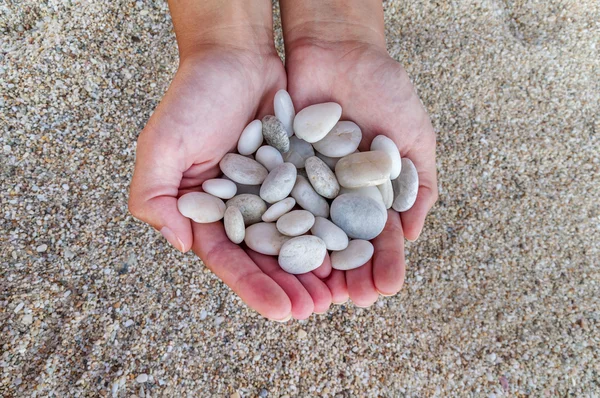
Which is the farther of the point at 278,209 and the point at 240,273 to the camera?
the point at 278,209

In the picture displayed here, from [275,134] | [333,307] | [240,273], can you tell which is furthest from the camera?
[333,307]

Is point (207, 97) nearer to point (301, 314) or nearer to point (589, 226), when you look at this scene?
point (301, 314)

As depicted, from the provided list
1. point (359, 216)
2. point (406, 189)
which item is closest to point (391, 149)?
point (406, 189)

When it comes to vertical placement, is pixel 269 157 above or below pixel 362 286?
above

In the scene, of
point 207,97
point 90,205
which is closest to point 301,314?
point 207,97

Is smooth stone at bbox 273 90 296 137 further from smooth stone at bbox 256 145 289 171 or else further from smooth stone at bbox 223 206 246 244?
smooth stone at bbox 223 206 246 244

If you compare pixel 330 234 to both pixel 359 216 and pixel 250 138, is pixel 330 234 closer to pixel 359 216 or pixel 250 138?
pixel 359 216

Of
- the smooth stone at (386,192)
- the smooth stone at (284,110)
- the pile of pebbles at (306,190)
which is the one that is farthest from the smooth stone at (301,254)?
the smooth stone at (284,110)

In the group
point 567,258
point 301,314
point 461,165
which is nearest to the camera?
point 301,314
